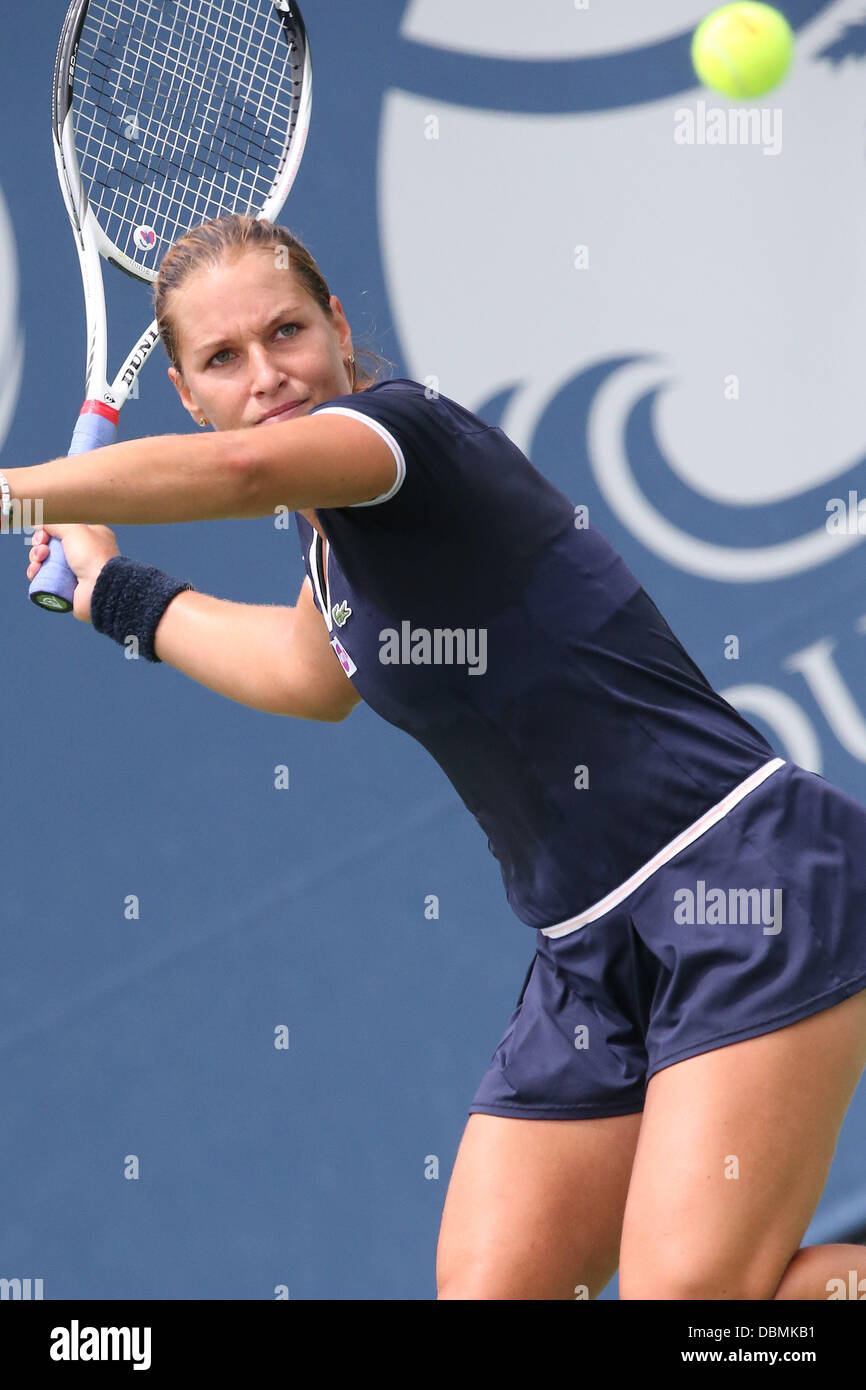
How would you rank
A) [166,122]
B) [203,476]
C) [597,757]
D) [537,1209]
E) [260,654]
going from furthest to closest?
[166,122]
[260,654]
[537,1209]
[597,757]
[203,476]

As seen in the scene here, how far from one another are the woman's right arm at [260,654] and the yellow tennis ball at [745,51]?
4.76ft

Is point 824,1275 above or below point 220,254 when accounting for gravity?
below

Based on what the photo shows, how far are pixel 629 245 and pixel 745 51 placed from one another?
0.38 m

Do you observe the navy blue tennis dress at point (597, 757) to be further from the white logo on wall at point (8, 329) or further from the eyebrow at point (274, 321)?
the white logo on wall at point (8, 329)

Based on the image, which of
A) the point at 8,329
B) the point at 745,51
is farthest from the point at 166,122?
the point at 745,51

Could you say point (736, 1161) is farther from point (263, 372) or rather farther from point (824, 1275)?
point (263, 372)

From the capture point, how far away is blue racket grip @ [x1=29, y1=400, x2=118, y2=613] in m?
1.93

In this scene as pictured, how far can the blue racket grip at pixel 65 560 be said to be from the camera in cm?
193

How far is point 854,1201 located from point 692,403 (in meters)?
1.41

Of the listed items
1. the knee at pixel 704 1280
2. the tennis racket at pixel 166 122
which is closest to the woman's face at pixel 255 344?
the tennis racket at pixel 166 122

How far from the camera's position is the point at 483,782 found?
5.11 ft

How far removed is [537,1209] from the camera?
1.60 metres

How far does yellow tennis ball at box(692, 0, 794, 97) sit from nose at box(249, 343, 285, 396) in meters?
1.59

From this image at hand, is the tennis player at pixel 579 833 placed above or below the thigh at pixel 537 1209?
above
